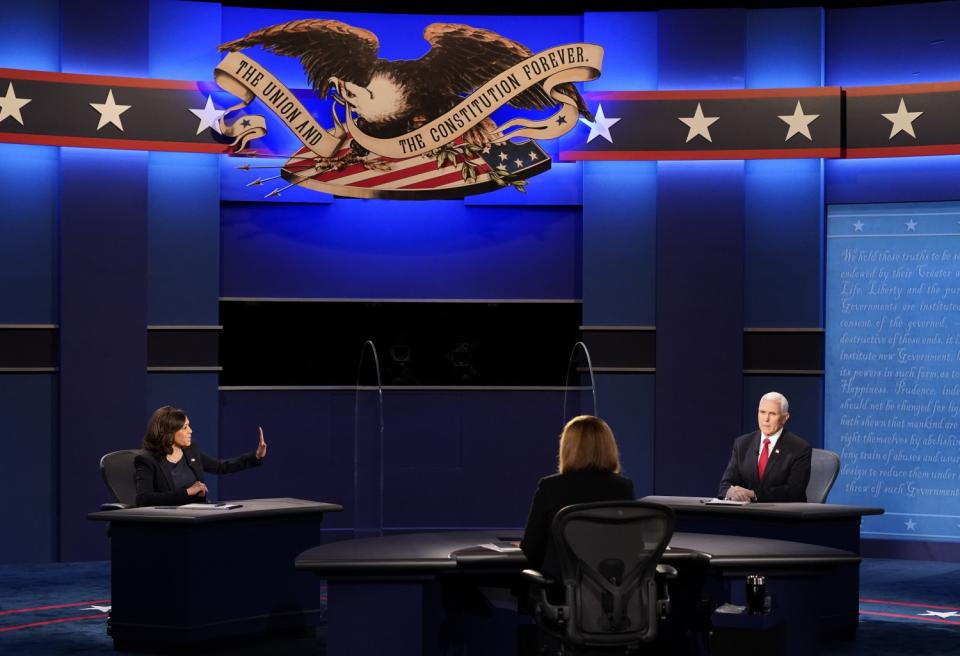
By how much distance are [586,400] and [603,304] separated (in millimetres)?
656

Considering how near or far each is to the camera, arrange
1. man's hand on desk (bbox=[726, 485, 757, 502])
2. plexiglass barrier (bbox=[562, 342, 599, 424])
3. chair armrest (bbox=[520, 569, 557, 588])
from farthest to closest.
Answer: plexiglass barrier (bbox=[562, 342, 599, 424]) < man's hand on desk (bbox=[726, 485, 757, 502]) < chair armrest (bbox=[520, 569, 557, 588])

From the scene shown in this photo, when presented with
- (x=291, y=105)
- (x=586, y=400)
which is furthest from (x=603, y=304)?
(x=291, y=105)

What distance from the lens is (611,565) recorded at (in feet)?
13.0

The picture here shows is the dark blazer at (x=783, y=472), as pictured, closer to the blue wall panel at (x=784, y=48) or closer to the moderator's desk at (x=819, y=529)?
the moderator's desk at (x=819, y=529)

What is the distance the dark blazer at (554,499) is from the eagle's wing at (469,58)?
458 centimetres

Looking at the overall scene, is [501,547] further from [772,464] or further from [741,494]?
[772,464]

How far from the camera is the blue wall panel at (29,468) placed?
7898mm

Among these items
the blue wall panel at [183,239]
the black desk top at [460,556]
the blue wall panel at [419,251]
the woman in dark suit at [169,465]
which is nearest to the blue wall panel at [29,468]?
the blue wall panel at [183,239]

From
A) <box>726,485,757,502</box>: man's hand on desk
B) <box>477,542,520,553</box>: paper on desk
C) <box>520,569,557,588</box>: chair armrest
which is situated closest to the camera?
<box>520,569,557,588</box>: chair armrest

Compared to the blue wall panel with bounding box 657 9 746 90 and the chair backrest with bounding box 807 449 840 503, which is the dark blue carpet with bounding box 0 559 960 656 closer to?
the chair backrest with bounding box 807 449 840 503

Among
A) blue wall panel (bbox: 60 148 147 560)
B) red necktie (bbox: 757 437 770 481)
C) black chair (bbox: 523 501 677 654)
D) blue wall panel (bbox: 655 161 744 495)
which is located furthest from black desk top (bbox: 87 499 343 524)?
blue wall panel (bbox: 655 161 744 495)

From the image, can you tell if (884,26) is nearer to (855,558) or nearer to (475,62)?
(475,62)

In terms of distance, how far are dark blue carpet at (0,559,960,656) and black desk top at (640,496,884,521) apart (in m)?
0.58

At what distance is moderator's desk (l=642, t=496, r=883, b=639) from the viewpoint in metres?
5.72
